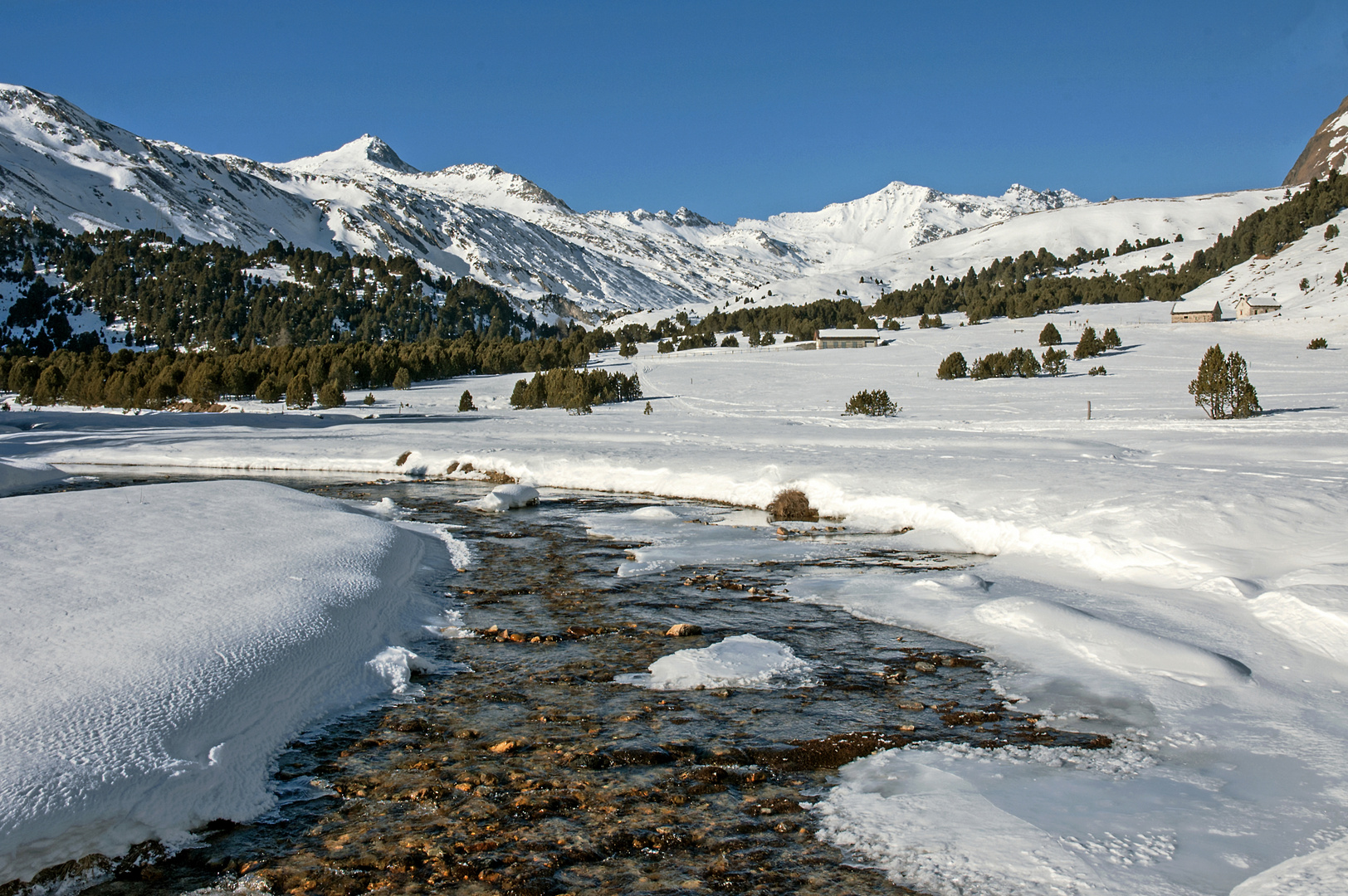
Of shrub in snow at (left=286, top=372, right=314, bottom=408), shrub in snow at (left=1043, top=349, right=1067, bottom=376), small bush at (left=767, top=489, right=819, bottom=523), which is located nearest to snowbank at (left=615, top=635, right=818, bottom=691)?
small bush at (left=767, top=489, right=819, bottom=523)

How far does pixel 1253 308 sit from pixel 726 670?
13315 centimetres

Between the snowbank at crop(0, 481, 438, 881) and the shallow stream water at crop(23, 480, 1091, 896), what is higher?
the snowbank at crop(0, 481, 438, 881)

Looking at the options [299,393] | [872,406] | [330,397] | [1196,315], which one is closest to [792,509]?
[872,406]

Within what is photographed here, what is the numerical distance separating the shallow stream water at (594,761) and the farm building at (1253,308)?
128570 millimetres

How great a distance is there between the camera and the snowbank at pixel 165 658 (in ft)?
19.7

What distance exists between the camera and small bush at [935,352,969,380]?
79.1m

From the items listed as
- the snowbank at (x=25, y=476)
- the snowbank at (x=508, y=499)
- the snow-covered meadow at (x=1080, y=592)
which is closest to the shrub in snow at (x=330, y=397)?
the snow-covered meadow at (x=1080, y=592)

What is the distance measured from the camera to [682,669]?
9.63m

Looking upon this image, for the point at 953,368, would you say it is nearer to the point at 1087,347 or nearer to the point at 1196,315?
the point at 1087,347

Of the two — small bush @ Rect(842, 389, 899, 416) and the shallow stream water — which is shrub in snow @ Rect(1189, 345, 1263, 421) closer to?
small bush @ Rect(842, 389, 899, 416)

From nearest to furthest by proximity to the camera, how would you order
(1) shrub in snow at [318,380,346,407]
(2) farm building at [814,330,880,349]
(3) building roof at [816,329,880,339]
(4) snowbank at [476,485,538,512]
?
(4) snowbank at [476,485,538,512] → (1) shrub in snow at [318,380,346,407] → (2) farm building at [814,330,880,349] → (3) building roof at [816,329,880,339]

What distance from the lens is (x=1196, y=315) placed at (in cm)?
11831

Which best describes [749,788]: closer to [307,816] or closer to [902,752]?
[902,752]

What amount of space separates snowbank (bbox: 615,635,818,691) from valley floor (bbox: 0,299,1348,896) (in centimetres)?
221
